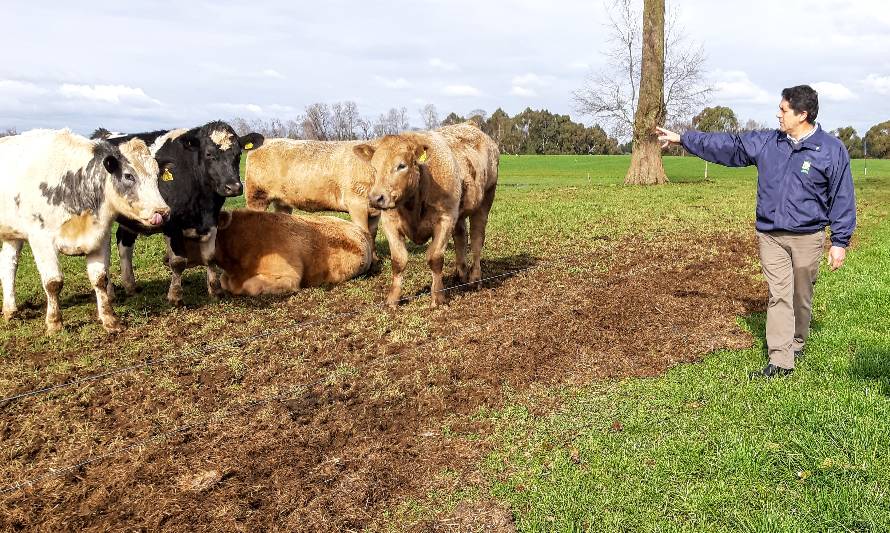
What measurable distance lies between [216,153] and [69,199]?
2.14 metres

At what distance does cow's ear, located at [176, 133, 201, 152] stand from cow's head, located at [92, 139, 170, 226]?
1.36 meters

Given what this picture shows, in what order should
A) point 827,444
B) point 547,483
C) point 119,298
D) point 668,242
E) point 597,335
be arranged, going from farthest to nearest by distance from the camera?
1. point 668,242
2. point 119,298
3. point 597,335
4. point 827,444
5. point 547,483

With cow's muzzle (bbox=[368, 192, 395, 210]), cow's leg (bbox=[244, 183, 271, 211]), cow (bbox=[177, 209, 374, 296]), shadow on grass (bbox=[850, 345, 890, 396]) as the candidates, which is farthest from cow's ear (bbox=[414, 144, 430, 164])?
cow's leg (bbox=[244, 183, 271, 211])

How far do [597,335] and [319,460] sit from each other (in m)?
3.46

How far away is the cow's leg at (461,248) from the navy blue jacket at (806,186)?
408 cm

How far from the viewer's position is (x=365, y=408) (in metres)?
5.07

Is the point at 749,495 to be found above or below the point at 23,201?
below

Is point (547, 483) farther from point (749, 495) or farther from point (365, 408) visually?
point (365, 408)

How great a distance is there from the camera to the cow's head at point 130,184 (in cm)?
698

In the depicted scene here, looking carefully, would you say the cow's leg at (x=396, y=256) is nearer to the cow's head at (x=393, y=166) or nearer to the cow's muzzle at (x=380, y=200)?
the cow's head at (x=393, y=166)

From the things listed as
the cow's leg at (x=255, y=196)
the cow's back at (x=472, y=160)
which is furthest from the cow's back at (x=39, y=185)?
the cow's leg at (x=255, y=196)

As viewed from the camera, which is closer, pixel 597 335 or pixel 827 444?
pixel 827 444

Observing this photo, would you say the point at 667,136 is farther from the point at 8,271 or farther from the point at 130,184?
the point at 8,271

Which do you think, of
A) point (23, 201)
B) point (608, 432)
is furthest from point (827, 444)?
point (23, 201)
